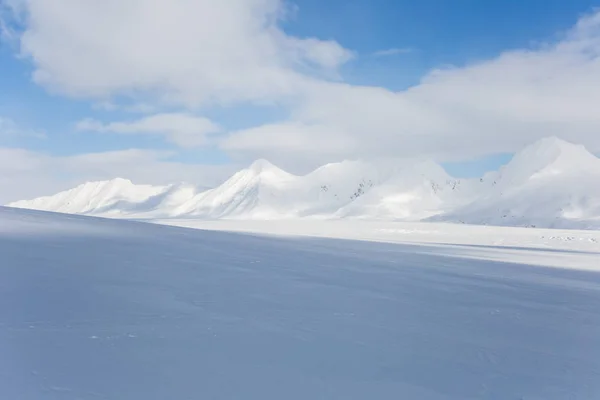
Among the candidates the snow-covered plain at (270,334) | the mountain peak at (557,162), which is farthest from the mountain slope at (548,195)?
the snow-covered plain at (270,334)

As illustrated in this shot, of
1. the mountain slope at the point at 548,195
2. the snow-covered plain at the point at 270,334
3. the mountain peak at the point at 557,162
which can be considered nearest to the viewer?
the snow-covered plain at the point at 270,334

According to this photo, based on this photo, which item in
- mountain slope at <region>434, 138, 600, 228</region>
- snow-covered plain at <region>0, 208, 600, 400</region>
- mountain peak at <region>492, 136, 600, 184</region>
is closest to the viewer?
snow-covered plain at <region>0, 208, 600, 400</region>

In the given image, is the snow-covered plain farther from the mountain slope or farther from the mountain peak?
the mountain peak

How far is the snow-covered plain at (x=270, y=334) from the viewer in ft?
15.0

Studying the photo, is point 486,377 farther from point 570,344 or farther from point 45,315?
point 45,315

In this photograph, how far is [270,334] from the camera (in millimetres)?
6273

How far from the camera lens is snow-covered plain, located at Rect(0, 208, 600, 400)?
458cm

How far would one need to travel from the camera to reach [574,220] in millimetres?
109562

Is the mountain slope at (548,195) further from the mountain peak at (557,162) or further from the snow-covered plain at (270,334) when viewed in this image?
the snow-covered plain at (270,334)

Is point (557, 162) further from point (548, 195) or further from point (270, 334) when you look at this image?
point (270, 334)

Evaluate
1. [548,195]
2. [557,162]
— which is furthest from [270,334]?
[557,162]

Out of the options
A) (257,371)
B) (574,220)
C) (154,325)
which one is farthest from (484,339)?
(574,220)

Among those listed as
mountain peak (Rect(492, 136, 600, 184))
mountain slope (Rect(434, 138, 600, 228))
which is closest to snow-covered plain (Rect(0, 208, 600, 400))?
mountain slope (Rect(434, 138, 600, 228))

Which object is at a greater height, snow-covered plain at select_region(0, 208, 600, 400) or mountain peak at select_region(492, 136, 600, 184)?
mountain peak at select_region(492, 136, 600, 184)
